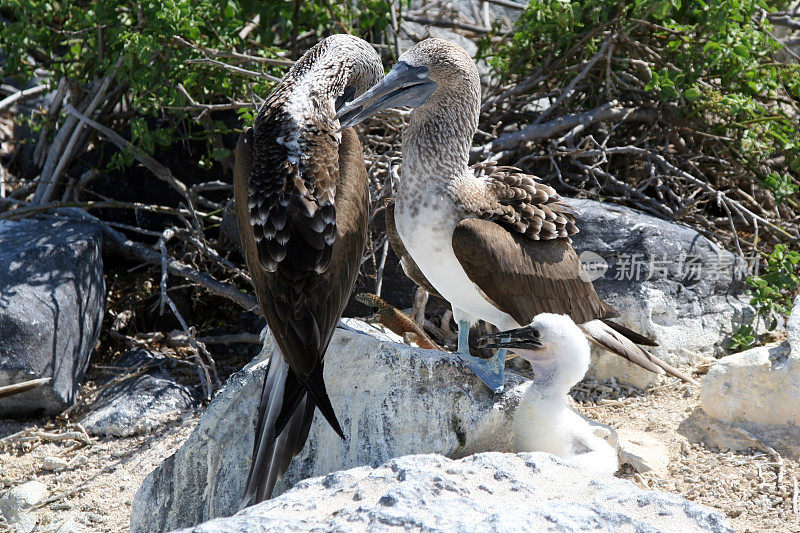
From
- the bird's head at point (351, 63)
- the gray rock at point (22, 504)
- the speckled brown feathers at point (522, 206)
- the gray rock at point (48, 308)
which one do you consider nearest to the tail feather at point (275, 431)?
the speckled brown feathers at point (522, 206)

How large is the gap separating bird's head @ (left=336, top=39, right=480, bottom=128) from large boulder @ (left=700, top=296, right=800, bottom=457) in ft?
5.41

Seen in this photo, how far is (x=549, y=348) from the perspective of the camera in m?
3.09

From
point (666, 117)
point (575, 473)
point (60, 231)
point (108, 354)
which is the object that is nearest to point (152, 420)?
point (108, 354)

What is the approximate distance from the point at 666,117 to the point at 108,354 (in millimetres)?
3565

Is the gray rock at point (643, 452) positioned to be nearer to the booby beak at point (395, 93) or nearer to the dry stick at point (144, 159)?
the booby beak at point (395, 93)

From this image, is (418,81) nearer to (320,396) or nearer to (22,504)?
(320,396)

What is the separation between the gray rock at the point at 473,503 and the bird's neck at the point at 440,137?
3.73 ft

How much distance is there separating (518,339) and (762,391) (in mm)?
1231

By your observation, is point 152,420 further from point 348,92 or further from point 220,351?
point 348,92

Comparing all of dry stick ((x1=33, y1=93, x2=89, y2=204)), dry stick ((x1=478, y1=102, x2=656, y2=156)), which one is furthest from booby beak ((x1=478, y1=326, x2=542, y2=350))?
dry stick ((x1=33, y1=93, x2=89, y2=204))

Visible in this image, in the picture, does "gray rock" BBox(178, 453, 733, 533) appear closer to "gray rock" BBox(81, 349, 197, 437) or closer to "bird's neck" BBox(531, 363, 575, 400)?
"bird's neck" BBox(531, 363, 575, 400)

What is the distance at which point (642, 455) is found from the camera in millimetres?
3385

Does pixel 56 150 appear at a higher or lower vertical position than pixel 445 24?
lower

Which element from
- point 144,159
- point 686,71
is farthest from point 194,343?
point 686,71
